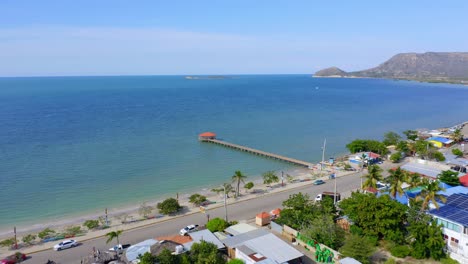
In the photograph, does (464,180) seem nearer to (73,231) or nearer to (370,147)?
(370,147)

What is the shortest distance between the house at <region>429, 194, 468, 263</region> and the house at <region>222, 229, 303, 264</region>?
37.7 ft

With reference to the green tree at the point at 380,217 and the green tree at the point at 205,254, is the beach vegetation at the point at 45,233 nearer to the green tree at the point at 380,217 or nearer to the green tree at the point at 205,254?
the green tree at the point at 205,254

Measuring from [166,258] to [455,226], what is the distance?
21151 millimetres

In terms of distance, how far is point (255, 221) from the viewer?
103 ft

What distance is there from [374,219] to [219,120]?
240 ft

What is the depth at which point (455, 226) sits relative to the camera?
78.4 ft

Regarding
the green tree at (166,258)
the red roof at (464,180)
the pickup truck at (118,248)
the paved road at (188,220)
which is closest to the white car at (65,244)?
the paved road at (188,220)

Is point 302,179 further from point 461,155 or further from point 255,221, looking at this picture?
point 461,155

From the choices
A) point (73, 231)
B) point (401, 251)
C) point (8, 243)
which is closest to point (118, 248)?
point (73, 231)

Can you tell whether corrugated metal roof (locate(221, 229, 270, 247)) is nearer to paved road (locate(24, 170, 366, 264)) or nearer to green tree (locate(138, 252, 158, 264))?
green tree (locate(138, 252, 158, 264))

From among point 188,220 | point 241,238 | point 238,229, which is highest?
point 241,238

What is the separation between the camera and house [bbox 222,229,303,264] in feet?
71.4

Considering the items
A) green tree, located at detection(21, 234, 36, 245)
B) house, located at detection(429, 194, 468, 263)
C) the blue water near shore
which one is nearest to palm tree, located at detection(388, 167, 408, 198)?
house, located at detection(429, 194, 468, 263)

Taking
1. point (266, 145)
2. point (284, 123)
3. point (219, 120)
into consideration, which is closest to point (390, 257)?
point (266, 145)
